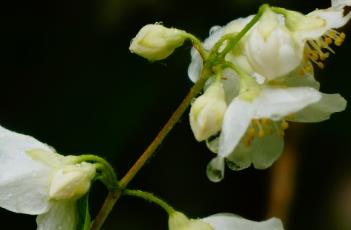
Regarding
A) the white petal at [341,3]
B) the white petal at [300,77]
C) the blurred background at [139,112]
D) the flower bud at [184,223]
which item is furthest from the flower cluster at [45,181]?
the blurred background at [139,112]

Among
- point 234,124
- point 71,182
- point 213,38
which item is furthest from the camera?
point 213,38

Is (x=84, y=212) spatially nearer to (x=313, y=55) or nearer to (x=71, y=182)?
(x=71, y=182)

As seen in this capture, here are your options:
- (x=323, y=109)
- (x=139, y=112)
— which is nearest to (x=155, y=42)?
(x=323, y=109)

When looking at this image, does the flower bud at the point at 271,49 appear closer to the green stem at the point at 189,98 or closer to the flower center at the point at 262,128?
the green stem at the point at 189,98

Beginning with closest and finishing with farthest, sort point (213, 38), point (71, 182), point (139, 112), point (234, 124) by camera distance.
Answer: point (234, 124) → point (71, 182) → point (213, 38) → point (139, 112)

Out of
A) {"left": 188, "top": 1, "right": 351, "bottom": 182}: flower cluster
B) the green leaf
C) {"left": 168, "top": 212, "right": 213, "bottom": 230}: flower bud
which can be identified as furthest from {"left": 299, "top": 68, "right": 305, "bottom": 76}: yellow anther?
the green leaf
